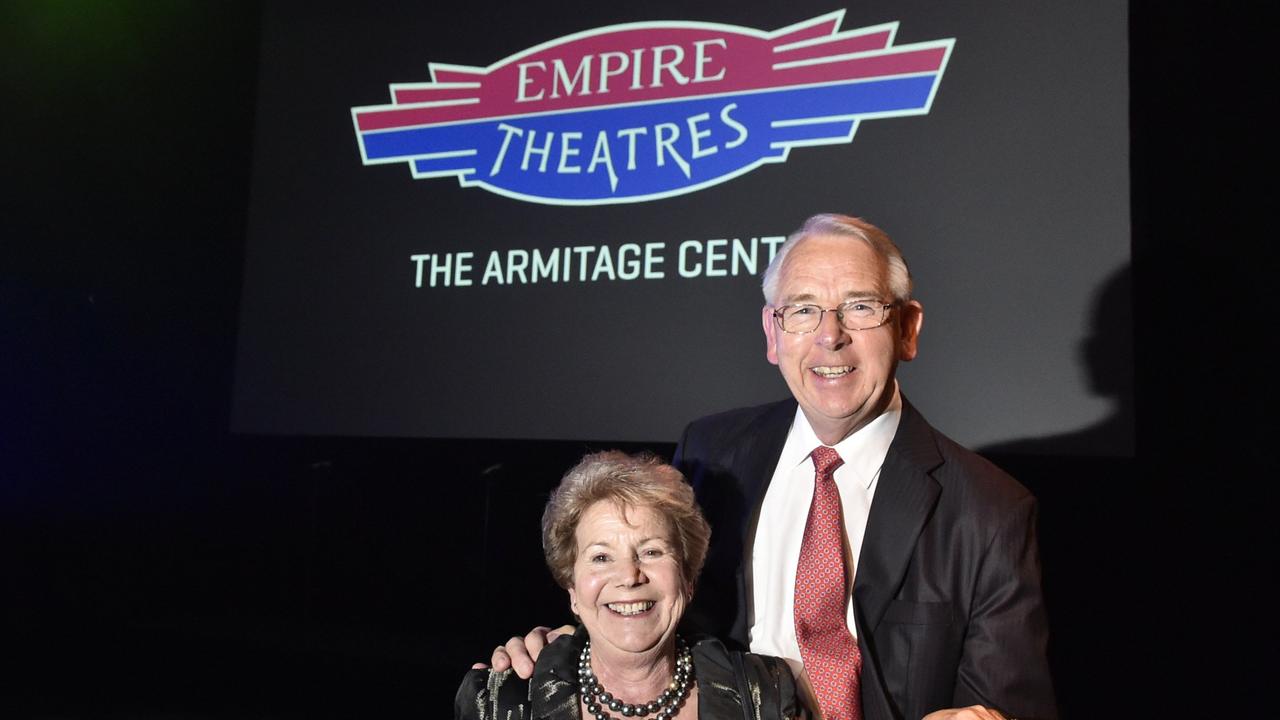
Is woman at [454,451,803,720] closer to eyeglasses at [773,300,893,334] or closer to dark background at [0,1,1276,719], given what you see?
eyeglasses at [773,300,893,334]

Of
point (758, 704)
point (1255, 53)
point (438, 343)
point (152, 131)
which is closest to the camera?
point (758, 704)

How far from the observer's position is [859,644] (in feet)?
5.61

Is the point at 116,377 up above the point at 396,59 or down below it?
below

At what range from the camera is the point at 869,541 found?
5.68 feet

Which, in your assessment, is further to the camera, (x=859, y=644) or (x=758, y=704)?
(x=859, y=644)

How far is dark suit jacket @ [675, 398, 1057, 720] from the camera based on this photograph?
164 centimetres

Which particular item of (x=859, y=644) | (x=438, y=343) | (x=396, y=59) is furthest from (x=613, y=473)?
(x=396, y=59)

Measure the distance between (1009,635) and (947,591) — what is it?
0.37 feet


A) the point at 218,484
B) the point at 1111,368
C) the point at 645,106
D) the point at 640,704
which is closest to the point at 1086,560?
the point at 1111,368

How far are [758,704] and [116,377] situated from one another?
3.77 metres

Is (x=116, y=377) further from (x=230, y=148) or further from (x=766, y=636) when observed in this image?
(x=766, y=636)

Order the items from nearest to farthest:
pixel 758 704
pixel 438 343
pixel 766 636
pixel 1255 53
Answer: pixel 758 704 → pixel 766 636 → pixel 1255 53 → pixel 438 343

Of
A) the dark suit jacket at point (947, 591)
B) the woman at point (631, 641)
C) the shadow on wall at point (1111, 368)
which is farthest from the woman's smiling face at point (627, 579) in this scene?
the shadow on wall at point (1111, 368)

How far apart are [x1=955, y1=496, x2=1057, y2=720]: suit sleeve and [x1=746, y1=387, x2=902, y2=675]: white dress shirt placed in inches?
7.9
